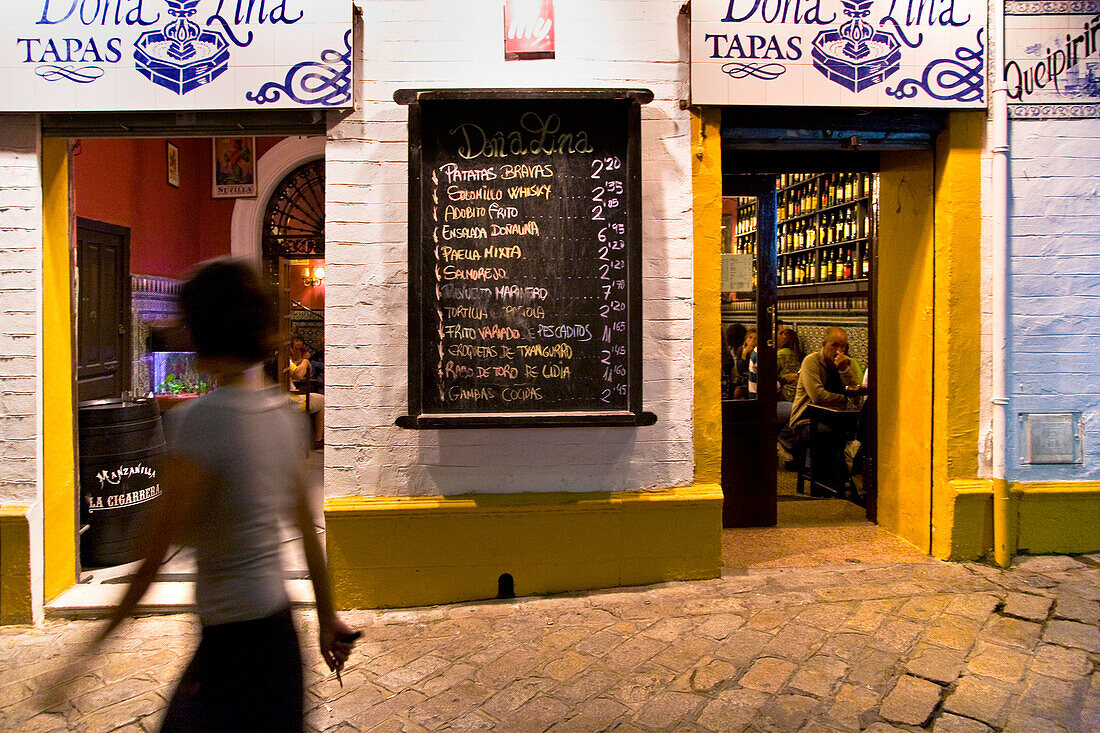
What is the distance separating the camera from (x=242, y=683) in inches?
80.7

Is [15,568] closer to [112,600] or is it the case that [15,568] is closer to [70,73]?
[112,600]

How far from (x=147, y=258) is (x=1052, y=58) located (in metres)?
8.01

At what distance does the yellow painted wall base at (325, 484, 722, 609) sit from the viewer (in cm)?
462

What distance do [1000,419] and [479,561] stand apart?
3.45 m

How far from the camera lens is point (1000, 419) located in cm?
496

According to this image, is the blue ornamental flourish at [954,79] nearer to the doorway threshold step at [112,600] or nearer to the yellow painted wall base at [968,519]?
the yellow painted wall base at [968,519]

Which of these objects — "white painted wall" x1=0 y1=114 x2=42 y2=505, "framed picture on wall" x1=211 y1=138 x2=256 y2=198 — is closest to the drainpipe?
"white painted wall" x1=0 y1=114 x2=42 y2=505

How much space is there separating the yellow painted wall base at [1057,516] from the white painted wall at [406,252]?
2.36 meters

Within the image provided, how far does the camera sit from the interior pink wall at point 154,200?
6.76 meters

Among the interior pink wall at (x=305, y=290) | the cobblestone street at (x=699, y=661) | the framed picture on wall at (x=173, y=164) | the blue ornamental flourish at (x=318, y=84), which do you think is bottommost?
the cobblestone street at (x=699, y=661)

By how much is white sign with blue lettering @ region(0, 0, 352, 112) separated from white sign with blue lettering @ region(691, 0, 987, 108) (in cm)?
224

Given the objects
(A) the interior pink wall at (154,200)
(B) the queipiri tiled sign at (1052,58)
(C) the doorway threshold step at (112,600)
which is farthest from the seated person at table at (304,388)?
(B) the queipiri tiled sign at (1052,58)

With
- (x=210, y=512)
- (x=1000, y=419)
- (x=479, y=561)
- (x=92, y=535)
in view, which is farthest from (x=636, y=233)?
(x=92, y=535)

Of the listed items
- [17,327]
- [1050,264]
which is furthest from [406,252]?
[1050,264]
